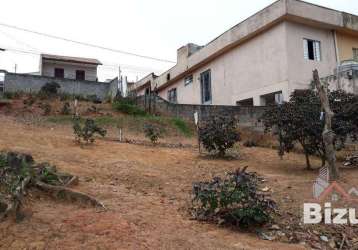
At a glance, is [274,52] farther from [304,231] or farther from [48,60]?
[48,60]

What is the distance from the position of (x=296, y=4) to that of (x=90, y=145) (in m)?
12.2

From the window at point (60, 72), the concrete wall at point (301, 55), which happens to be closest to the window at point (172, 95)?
the window at point (60, 72)

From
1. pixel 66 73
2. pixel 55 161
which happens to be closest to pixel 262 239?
pixel 55 161

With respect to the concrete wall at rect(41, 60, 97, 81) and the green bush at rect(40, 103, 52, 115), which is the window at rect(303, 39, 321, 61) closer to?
the green bush at rect(40, 103, 52, 115)

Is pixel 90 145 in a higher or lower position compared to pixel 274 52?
lower

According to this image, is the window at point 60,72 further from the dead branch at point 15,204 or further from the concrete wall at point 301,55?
the dead branch at point 15,204

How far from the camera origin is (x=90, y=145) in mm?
11867

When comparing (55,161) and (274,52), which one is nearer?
(55,161)

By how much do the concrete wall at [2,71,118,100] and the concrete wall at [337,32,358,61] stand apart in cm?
1424

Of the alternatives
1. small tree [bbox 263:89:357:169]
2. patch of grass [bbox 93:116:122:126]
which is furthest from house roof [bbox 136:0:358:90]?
patch of grass [bbox 93:116:122:126]

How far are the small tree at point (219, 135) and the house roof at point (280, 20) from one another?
26.9 feet

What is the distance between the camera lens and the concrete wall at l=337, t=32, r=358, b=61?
20.2 meters

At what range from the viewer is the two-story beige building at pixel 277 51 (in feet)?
59.6

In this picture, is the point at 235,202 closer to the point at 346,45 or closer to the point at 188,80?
the point at 346,45
